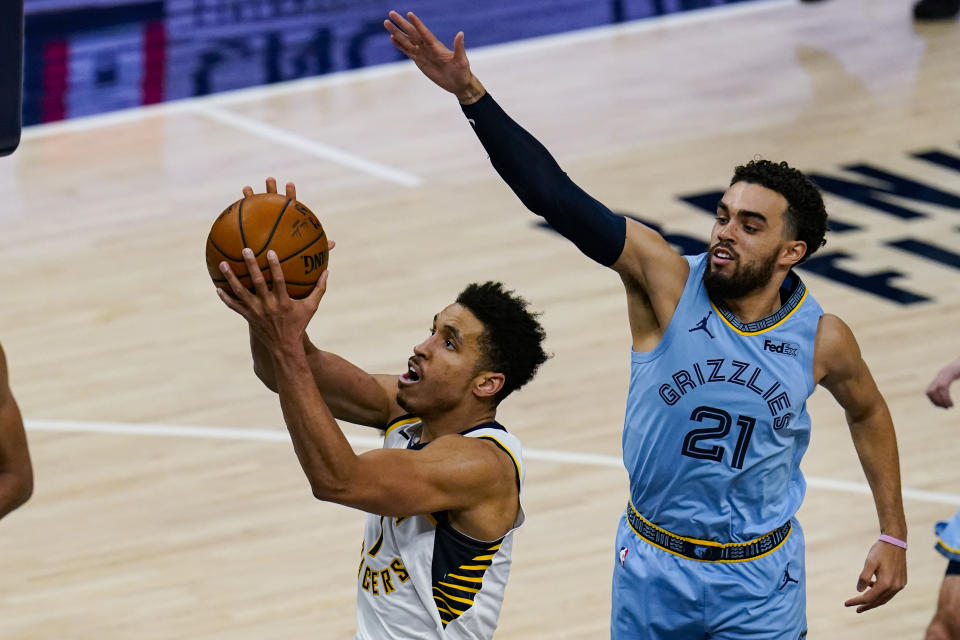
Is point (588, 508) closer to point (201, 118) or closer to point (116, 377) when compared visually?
point (116, 377)

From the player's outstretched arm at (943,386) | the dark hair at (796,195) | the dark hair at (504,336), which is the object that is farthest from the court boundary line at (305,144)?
the dark hair at (504,336)

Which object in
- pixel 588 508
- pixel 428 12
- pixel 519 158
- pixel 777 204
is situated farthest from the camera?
pixel 428 12

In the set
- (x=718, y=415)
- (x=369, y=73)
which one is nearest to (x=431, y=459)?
(x=718, y=415)

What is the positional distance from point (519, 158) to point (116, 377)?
5.11m

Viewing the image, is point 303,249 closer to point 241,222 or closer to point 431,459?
point 241,222

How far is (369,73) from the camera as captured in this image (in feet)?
46.2

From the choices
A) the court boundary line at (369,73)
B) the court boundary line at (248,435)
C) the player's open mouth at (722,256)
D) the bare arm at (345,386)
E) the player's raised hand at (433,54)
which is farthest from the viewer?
the court boundary line at (369,73)

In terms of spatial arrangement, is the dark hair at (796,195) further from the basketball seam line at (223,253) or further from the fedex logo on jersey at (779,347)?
the basketball seam line at (223,253)

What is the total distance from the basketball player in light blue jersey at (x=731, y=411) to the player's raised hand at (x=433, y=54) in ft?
2.10

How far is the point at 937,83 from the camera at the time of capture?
13.4 m

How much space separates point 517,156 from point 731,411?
3.42 ft

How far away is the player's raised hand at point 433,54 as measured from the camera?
14.3 feet

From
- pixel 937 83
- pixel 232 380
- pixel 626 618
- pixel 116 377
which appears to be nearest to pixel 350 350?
pixel 232 380

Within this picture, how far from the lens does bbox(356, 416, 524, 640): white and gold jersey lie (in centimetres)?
443
